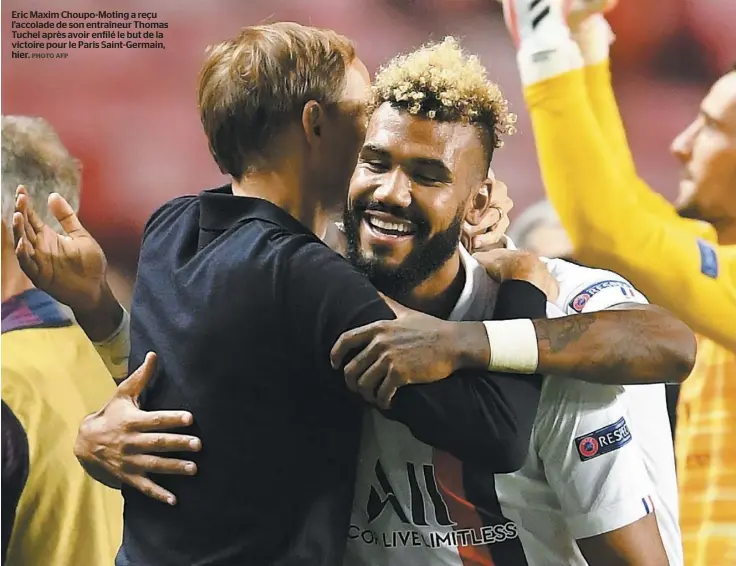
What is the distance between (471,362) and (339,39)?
55 centimetres

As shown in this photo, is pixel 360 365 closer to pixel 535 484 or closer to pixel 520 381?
pixel 520 381

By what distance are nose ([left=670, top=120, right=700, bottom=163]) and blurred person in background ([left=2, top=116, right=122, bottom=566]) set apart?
0.99m

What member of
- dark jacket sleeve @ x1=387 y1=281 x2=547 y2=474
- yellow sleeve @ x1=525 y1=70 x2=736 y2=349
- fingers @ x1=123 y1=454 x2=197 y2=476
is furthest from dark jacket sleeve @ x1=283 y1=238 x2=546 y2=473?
yellow sleeve @ x1=525 y1=70 x2=736 y2=349

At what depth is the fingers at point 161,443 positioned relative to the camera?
1094 mm

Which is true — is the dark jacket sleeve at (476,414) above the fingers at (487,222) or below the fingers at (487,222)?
below

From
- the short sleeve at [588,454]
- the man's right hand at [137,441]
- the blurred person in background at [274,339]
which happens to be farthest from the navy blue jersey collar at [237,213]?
the short sleeve at [588,454]

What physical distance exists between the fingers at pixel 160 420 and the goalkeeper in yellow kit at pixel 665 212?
66 centimetres

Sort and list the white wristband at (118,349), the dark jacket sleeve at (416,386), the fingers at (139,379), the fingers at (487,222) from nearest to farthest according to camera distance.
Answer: the dark jacket sleeve at (416,386) < the fingers at (139,379) < the fingers at (487,222) < the white wristband at (118,349)

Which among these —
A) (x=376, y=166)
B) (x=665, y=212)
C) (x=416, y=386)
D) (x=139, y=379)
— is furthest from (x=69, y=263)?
(x=665, y=212)

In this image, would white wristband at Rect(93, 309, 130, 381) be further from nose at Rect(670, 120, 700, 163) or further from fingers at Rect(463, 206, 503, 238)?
nose at Rect(670, 120, 700, 163)

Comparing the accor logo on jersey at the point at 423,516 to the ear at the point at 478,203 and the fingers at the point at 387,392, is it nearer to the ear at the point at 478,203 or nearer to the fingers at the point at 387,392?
the fingers at the point at 387,392

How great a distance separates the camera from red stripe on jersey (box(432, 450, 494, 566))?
1187mm

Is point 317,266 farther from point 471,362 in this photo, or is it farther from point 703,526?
point 703,526

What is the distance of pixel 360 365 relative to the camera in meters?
1.05
